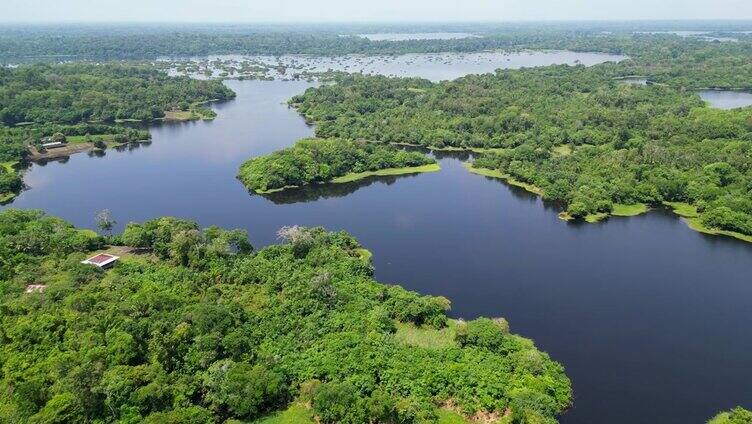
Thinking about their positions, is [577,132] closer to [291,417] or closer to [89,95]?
[291,417]

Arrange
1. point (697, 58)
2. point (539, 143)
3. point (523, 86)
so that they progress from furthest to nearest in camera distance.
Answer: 1. point (697, 58)
2. point (523, 86)
3. point (539, 143)

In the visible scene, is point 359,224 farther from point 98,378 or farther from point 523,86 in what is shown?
point 523,86

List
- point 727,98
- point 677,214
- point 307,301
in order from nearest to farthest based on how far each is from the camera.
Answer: point 307,301, point 677,214, point 727,98

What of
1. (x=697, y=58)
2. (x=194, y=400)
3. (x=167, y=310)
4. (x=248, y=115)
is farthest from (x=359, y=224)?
(x=697, y=58)

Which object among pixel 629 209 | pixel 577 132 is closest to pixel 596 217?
pixel 629 209

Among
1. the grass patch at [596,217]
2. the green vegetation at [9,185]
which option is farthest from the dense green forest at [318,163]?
the green vegetation at [9,185]

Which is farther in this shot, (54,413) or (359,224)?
(359,224)

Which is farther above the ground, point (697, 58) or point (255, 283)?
point (697, 58)
